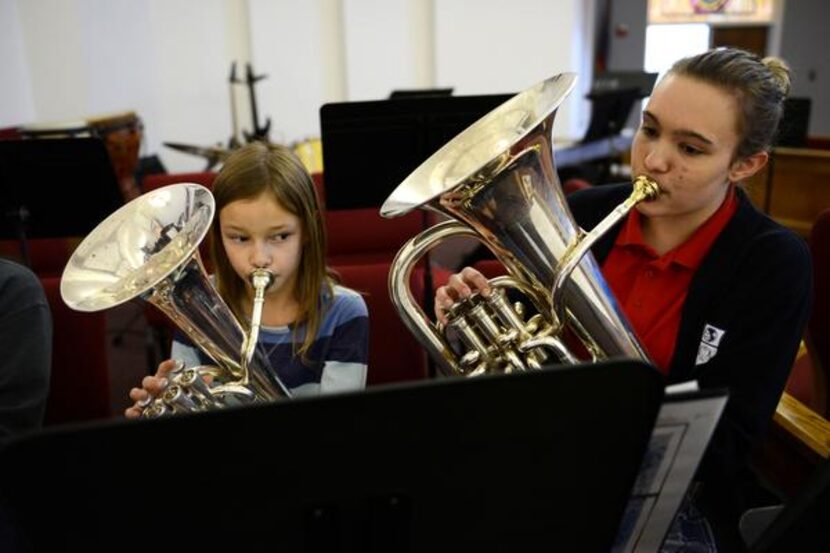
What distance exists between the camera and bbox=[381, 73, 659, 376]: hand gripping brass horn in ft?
3.10

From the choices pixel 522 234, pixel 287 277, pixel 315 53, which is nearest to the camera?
pixel 522 234

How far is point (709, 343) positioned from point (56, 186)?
2123mm

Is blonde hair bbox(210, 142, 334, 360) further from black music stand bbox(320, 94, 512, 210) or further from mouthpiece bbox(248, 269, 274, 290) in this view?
black music stand bbox(320, 94, 512, 210)

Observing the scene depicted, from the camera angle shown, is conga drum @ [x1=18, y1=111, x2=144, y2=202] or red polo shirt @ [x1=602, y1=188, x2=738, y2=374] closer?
red polo shirt @ [x1=602, y1=188, x2=738, y2=374]

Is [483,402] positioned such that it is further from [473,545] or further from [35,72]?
[35,72]

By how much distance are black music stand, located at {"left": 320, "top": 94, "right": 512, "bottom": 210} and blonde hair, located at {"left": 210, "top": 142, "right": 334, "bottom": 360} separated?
0.70 m

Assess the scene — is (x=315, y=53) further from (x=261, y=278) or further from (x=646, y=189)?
(x=646, y=189)

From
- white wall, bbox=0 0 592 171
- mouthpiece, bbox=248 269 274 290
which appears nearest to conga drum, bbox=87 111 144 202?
white wall, bbox=0 0 592 171

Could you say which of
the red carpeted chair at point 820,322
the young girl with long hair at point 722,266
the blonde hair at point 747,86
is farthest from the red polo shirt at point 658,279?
the red carpeted chair at point 820,322

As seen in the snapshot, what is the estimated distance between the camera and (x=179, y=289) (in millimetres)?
1052

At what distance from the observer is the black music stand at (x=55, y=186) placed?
88.5 inches

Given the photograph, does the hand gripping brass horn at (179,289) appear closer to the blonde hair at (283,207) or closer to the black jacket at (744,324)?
the blonde hair at (283,207)

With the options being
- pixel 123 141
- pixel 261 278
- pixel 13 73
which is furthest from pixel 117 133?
pixel 261 278

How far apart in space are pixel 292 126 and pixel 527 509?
5698 mm
